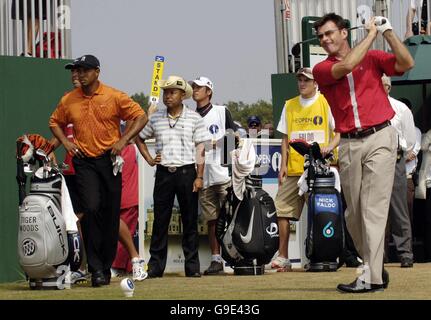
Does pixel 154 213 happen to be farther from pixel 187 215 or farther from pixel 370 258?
pixel 370 258

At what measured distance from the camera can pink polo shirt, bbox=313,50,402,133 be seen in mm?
10758

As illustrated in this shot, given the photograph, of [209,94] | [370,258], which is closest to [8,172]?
[209,94]

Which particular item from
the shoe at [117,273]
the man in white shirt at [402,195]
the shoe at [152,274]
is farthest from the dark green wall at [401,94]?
the shoe at [152,274]

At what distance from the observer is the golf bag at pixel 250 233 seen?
14.1 meters

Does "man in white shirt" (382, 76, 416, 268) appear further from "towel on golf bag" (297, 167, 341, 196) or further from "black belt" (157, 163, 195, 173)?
"black belt" (157, 163, 195, 173)

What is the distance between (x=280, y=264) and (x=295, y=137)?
150cm

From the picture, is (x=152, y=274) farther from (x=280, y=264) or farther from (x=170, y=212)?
(x=280, y=264)

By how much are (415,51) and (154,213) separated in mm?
4838

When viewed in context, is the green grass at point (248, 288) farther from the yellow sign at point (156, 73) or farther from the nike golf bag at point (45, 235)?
the yellow sign at point (156, 73)

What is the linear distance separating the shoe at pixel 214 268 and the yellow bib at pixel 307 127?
53.6 inches

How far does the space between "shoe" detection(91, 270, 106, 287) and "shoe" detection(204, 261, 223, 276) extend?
2.28 m

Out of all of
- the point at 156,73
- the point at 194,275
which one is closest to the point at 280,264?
the point at 194,275

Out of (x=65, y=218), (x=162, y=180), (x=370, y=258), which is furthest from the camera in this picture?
(x=162, y=180)

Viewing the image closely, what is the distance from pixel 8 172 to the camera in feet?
45.7
